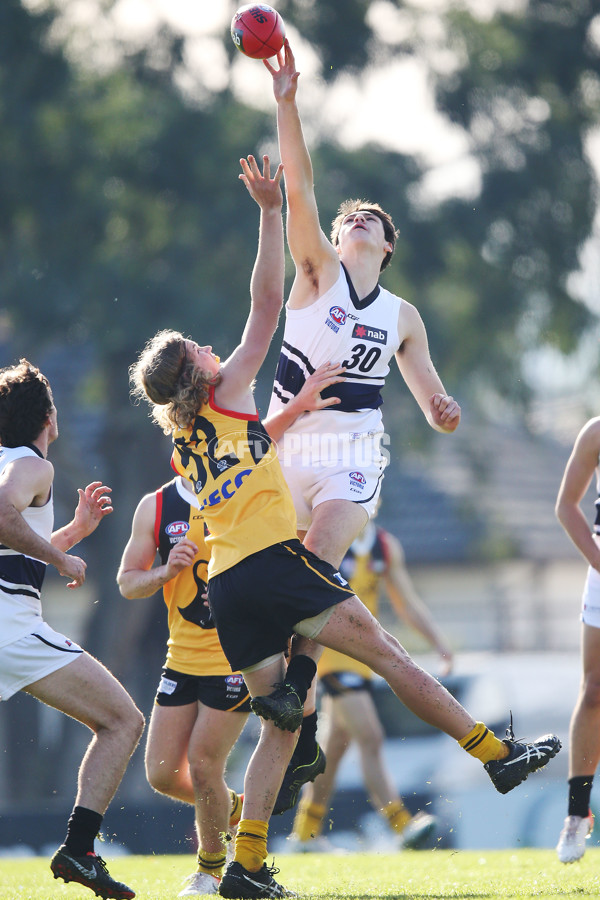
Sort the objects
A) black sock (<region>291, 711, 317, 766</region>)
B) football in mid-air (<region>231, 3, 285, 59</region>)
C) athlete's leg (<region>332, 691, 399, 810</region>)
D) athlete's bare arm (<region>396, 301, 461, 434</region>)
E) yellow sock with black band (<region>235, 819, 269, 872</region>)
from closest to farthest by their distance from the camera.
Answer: yellow sock with black band (<region>235, 819, 269, 872</region>), black sock (<region>291, 711, 317, 766</region>), football in mid-air (<region>231, 3, 285, 59</region>), athlete's bare arm (<region>396, 301, 461, 434</region>), athlete's leg (<region>332, 691, 399, 810</region>)

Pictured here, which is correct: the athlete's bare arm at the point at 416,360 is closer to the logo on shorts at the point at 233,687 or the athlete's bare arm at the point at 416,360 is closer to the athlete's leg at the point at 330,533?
the athlete's leg at the point at 330,533

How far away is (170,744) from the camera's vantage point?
19.6ft

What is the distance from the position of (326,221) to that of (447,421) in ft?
32.4

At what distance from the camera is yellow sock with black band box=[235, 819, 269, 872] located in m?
4.61

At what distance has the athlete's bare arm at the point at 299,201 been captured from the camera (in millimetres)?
5172

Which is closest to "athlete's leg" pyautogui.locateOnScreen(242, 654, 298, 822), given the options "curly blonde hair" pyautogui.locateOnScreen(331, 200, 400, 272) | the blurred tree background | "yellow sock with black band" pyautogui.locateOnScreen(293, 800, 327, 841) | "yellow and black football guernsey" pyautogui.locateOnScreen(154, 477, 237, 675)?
"yellow and black football guernsey" pyautogui.locateOnScreen(154, 477, 237, 675)

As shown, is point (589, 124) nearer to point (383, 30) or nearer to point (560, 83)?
point (560, 83)

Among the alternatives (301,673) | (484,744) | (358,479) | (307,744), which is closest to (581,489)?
(358,479)

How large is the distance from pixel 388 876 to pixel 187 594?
1.85 metres

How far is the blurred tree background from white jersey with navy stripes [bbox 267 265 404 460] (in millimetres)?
9319

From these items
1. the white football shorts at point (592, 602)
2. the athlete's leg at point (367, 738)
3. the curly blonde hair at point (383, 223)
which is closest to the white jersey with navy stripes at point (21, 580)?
the curly blonde hair at point (383, 223)

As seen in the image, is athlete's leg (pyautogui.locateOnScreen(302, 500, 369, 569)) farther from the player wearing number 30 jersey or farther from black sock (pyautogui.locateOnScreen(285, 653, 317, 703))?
black sock (pyautogui.locateOnScreen(285, 653, 317, 703))

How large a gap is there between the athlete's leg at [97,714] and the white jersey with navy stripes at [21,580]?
0.24m

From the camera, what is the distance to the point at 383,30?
1759 cm
